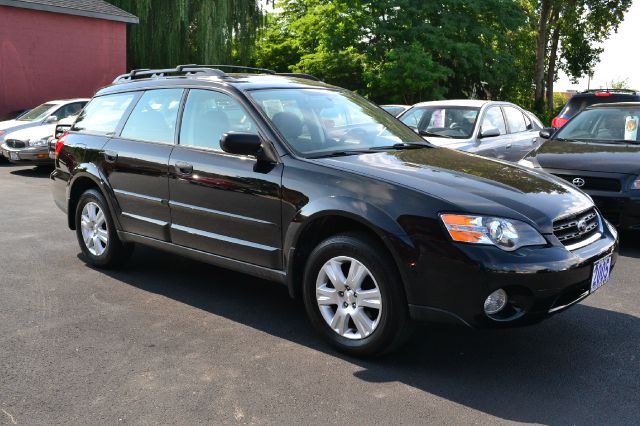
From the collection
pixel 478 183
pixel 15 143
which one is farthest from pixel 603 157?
pixel 15 143

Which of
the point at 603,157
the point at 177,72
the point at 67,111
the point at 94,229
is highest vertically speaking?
the point at 177,72

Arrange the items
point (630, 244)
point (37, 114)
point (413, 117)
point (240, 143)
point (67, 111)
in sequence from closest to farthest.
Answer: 1. point (240, 143)
2. point (630, 244)
3. point (413, 117)
4. point (67, 111)
5. point (37, 114)

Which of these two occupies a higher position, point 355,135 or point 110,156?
point 355,135

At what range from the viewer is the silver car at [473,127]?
9734 millimetres

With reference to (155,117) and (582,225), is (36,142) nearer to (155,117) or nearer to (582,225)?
(155,117)

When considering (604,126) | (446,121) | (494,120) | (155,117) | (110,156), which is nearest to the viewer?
(155,117)

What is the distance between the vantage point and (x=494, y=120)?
1038cm

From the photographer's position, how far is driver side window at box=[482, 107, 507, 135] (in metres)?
10.1

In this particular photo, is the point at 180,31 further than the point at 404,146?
Yes

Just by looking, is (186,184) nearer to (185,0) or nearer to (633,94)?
(633,94)

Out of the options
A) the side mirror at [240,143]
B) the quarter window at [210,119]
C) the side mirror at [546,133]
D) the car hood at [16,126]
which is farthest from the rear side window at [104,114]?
the car hood at [16,126]

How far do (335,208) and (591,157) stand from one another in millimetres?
4235

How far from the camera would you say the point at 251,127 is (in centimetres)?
475

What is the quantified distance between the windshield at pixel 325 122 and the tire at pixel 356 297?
782mm
